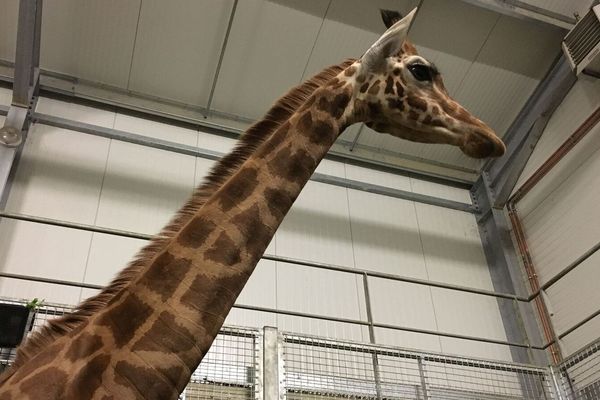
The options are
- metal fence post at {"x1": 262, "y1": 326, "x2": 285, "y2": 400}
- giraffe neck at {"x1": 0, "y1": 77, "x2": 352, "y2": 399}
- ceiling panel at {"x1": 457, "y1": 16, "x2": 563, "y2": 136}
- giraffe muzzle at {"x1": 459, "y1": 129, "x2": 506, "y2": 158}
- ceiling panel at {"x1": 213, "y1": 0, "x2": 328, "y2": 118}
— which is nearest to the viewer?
giraffe neck at {"x1": 0, "y1": 77, "x2": 352, "y2": 399}

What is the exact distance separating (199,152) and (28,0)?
99.2 inches

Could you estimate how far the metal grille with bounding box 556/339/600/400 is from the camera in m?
5.59

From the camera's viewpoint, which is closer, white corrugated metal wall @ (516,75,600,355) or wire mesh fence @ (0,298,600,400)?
wire mesh fence @ (0,298,600,400)

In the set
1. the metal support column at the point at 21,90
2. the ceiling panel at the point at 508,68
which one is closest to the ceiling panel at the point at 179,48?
the metal support column at the point at 21,90

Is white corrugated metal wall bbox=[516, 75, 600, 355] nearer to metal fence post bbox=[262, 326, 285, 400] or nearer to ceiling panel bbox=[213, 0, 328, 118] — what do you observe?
ceiling panel bbox=[213, 0, 328, 118]

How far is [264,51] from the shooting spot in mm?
7488

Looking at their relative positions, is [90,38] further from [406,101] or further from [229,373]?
[406,101]

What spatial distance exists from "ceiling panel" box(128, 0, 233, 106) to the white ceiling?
0.01 m

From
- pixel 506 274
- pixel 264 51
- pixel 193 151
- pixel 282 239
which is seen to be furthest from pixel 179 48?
pixel 506 274

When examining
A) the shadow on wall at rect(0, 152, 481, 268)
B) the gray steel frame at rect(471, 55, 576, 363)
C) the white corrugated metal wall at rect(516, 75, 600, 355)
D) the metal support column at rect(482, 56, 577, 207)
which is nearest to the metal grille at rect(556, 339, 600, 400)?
the white corrugated metal wall at rect(516, 75, 600, 355)

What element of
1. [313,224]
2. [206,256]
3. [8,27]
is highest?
[8,27]

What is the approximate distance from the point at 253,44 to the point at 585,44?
385 centimetres

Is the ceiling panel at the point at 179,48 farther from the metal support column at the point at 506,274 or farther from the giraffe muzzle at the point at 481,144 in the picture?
the giraffe muzzle at the point at 481,144

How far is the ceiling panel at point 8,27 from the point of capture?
6852 mm
